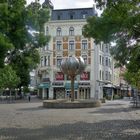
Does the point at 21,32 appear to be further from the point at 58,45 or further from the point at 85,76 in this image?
the point at 58,45

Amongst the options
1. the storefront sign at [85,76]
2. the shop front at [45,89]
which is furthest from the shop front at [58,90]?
the storefront sign at [85,76]

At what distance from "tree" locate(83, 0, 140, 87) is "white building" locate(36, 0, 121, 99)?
58520mm

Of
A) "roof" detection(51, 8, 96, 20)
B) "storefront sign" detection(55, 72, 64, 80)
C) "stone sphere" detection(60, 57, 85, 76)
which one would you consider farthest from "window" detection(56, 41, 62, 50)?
"stone sphere" detection(60, 57, 85, 76)

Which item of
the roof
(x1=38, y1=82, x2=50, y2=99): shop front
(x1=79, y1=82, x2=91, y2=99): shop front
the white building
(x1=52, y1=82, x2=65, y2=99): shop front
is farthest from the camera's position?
(x1=38, y1=82, x2=50, y2=99): shop front

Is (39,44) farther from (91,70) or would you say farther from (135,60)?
(91,70)

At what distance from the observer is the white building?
84250 mm

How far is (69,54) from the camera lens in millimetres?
85438

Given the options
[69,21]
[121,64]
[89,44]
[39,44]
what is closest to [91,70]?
[89,44]

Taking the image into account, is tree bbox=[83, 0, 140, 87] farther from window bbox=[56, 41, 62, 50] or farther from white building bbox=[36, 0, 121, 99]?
window bbox=[56, 41, 62, 50]

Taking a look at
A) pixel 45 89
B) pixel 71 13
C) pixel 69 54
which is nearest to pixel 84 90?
pixel 69 54

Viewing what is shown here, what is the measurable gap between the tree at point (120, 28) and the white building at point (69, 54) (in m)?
58.5

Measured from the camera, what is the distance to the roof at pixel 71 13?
3391 inches

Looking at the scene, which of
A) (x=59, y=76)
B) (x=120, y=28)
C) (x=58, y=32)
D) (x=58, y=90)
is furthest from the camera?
(x=58, y=32)

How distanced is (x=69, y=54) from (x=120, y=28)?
212ft
